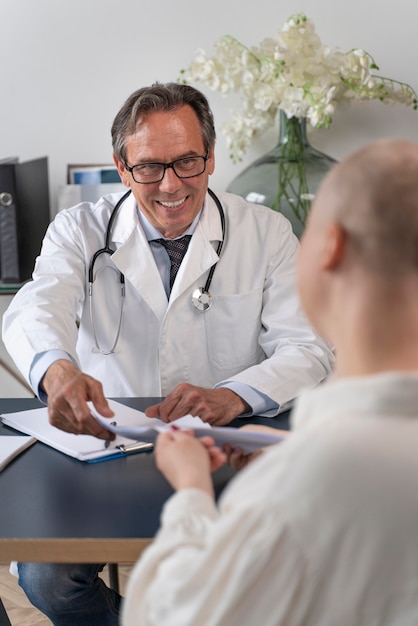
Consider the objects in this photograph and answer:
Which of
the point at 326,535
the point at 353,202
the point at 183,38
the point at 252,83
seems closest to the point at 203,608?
the point at 326,535

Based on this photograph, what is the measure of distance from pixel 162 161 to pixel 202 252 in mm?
233

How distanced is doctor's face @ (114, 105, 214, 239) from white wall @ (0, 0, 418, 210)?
0.72 meters

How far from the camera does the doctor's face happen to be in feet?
6.81

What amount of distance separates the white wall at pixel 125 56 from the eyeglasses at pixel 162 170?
0.74 metres

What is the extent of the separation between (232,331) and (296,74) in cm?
81

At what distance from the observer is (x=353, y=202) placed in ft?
2.77

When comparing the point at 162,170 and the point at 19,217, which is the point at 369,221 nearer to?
the point at 162,170

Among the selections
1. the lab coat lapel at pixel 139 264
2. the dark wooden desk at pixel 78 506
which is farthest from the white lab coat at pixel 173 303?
the dark wooden desk at pixel 78 506

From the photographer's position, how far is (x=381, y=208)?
0.83 m

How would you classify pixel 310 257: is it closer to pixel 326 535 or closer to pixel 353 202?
pixel 353 202

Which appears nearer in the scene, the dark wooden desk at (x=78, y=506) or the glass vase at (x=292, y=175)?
the dark wooden desk at (x=78, y=506)

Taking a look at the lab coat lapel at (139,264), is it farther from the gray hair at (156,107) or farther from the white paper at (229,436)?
the white paper at (229,436)

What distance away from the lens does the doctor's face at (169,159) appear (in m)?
2.07

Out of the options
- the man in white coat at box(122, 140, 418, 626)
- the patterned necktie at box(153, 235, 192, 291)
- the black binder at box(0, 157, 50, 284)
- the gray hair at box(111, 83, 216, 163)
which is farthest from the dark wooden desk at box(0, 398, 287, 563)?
the black binder at box(0, 157, 50, 284)
